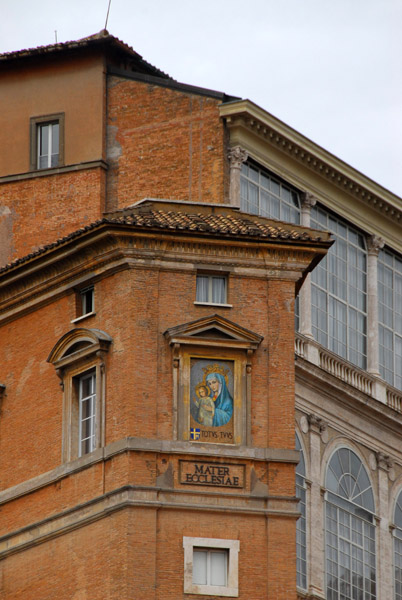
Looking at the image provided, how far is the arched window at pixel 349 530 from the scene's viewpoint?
180 ft

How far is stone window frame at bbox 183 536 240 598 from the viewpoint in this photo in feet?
154

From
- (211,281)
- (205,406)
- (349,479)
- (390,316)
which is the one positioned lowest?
(205,406)

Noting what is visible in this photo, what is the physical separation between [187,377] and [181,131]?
29.4ft

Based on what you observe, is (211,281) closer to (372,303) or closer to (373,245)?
(372,303)

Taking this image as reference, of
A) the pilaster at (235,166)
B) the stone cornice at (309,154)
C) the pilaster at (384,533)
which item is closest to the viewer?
the pilaster at (235,166)

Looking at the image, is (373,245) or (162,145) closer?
(162,145)

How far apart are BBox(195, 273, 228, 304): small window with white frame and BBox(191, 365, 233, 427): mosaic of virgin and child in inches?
76.1

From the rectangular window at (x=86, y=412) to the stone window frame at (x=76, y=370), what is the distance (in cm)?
7

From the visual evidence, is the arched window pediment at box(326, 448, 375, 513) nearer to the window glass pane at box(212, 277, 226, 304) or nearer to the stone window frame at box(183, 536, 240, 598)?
the window glass pane at box(212, 277, 226, 304)

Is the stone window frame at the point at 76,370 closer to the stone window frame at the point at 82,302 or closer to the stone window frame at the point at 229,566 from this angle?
the stone window frame at the point at 82,302

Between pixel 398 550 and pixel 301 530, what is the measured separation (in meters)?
4.70

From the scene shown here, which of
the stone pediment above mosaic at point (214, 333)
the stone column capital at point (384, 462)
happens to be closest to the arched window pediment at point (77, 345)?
the stone pediment above mosaic at point (214, 333)

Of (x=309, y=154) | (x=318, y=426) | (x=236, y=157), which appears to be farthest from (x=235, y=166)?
(x=318, y=426)

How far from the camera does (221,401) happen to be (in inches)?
1919
